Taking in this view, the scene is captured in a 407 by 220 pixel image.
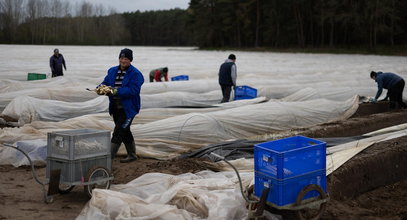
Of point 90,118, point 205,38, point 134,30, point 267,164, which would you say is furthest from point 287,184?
point 134,30

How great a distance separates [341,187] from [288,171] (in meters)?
1.90

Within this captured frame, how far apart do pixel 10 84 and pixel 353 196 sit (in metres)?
10.2

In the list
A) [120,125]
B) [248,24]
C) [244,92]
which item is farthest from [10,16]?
[120,125]

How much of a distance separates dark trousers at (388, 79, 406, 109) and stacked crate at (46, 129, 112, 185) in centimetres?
890

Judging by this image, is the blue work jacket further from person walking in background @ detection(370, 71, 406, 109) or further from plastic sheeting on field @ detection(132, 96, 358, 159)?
person walking in background @ detection(370, 71, 406, 109)

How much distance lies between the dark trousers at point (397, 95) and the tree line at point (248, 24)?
1305 inches

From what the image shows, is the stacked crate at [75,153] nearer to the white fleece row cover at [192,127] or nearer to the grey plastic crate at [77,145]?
the grey plastic crate at [77,145]

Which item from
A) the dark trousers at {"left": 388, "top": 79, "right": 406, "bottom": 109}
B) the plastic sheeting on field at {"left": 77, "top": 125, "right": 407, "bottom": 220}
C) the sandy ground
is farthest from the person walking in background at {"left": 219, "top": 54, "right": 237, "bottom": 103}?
the plastic sheeting on field at {"left": 77, "top": 125, "right": 407, "bottom": 220}

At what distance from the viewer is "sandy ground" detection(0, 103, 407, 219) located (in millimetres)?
4668

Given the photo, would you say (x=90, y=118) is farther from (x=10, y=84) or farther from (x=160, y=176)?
(x=10, y=84)

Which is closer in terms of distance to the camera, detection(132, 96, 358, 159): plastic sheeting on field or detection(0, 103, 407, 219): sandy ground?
detection(0, 103, 407, 219): sandy ground

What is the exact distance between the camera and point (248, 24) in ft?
204

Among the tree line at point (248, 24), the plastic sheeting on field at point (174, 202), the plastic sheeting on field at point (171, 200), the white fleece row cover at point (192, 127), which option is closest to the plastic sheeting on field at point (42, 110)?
the white fleece row cover at point (192, 127)

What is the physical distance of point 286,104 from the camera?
33.8ft
